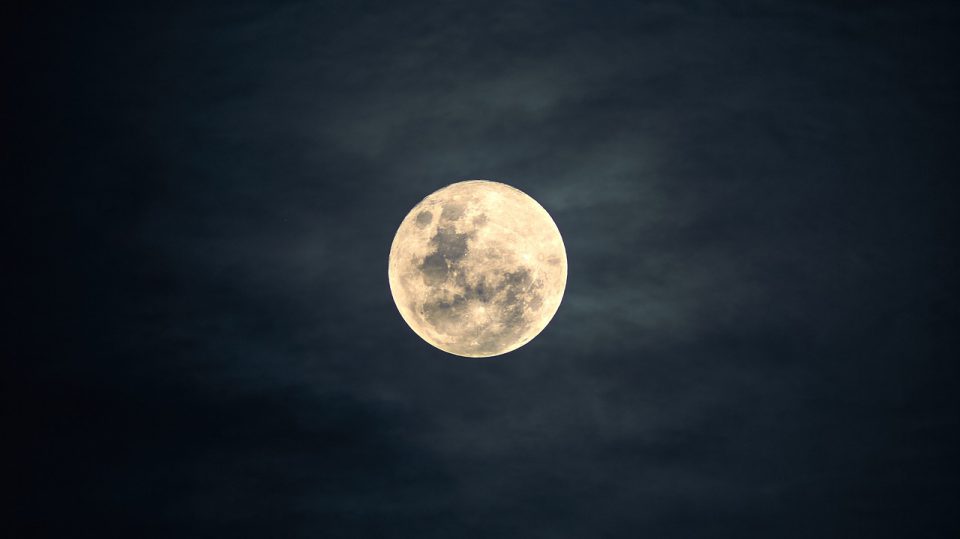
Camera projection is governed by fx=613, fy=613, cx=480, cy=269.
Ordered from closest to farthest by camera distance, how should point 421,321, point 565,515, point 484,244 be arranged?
point 484,244 → point 421,321 → point 565,515

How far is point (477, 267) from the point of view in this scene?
9.61 meters

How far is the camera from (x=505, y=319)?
10.1 metres

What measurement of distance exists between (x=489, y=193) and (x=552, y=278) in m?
1.81

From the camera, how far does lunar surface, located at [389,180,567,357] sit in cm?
970

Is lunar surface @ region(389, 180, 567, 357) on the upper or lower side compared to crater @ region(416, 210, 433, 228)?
lower

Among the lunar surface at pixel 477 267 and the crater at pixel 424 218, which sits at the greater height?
the crater at pixel 424 218

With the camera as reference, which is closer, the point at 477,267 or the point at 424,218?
the point at 477,267

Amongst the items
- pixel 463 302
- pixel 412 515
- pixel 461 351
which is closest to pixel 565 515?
pixel 412 515

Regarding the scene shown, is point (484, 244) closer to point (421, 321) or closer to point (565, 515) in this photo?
point (421, 321)

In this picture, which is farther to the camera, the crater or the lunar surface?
the crater

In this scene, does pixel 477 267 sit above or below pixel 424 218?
below

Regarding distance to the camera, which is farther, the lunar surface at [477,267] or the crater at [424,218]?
the crater at [424,218]

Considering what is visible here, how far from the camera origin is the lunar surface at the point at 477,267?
9695mm

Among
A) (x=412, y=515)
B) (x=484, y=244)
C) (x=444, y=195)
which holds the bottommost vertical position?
(x=412, y=515)
